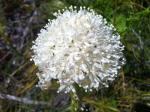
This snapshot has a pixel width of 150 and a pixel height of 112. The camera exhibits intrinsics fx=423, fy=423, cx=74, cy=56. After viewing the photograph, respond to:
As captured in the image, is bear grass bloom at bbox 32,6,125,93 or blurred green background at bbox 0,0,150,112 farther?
blurred green background at bbox 0,0,150,112

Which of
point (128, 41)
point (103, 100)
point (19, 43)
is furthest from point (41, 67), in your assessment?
point (19, 43)

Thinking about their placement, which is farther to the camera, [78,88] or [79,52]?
[78,88]

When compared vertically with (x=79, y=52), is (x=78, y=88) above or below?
below

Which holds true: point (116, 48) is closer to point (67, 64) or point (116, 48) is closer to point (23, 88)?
point (67, 64)
